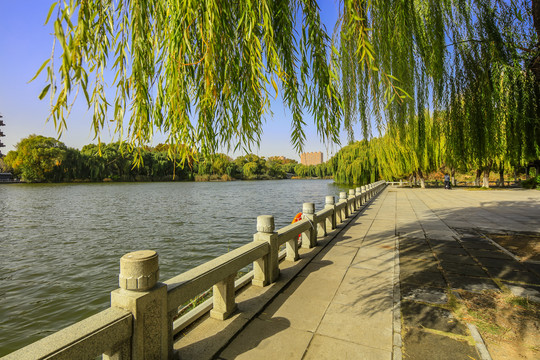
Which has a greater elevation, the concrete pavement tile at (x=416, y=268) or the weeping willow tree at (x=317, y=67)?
the weeping willow tree at (x=317, y=67)

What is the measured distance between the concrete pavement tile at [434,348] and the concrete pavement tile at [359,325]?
164mm

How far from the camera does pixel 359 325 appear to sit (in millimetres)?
2734

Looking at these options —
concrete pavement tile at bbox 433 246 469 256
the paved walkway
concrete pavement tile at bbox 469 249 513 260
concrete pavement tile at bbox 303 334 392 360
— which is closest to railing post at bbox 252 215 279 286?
the paved walkway

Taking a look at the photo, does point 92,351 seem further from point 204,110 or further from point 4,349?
point 4,349

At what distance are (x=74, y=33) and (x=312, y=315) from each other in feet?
10.5

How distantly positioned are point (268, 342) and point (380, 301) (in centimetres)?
155

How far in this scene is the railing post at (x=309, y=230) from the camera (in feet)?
17.7

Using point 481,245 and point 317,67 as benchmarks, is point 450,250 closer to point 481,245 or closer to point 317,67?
point 481,245

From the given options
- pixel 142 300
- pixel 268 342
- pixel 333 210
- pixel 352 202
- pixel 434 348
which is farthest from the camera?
pixel 352 202

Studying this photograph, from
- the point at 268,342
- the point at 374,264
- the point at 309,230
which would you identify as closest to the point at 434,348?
the point at 268,342

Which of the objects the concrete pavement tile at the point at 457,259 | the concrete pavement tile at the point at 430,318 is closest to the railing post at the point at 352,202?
the concrete pavement tile at the point at 457,259

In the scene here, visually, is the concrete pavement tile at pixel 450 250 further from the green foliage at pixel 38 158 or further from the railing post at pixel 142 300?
the green foliage at pixel 38 158

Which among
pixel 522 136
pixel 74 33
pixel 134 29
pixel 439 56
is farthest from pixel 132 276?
pixel 522 136

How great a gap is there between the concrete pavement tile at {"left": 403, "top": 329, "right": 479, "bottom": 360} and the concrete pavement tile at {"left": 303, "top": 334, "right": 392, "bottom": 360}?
0.72 ft
